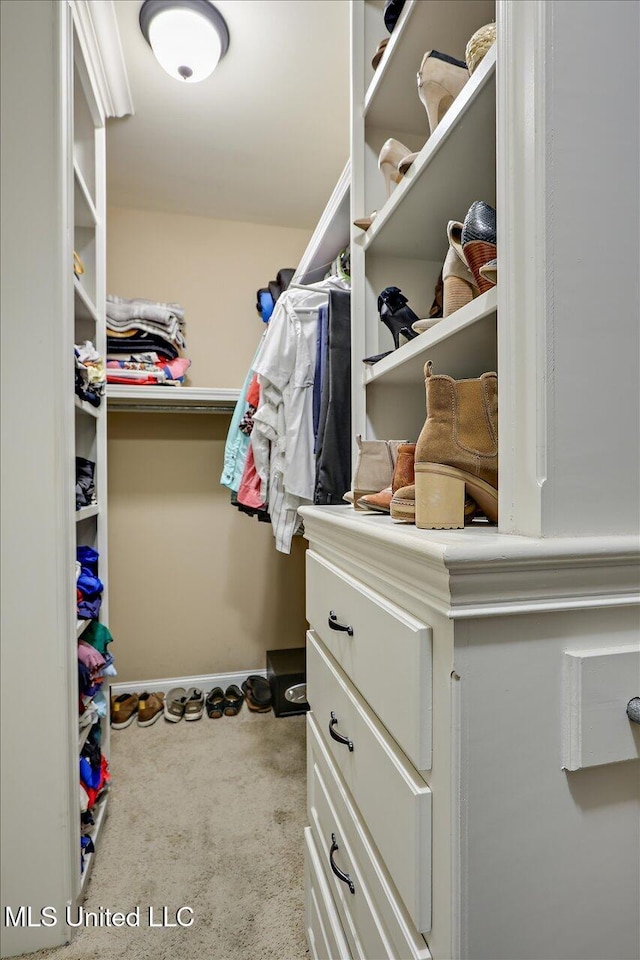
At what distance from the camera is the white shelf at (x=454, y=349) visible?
0.66 m

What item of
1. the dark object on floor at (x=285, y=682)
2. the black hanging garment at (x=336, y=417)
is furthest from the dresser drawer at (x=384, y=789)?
the dark object on floor at (x=285, y=682)

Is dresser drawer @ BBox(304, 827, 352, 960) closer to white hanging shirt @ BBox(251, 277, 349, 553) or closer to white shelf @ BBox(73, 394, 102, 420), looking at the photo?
white hanging shirt @ BBox(251, 277, 349, 553)

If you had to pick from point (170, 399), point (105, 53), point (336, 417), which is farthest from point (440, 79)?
point (170, 399)

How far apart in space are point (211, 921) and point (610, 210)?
167 centimetres

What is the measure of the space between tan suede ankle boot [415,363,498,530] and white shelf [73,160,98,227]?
4.67ft

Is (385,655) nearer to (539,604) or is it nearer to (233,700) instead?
(539,604)

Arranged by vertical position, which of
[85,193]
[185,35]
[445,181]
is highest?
[185,35]

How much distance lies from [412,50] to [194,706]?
2.43m

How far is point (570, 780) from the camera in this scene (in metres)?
0.50

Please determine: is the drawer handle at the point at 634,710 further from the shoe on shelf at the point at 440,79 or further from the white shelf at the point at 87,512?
the white shelf at the point at 87,512

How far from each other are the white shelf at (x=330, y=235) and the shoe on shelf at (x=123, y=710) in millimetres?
1995

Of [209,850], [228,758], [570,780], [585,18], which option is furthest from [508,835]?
[228,758]

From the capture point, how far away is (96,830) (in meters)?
1.50

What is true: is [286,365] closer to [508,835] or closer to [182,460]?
[182,460]
